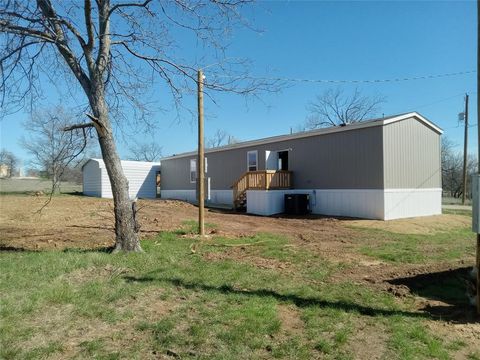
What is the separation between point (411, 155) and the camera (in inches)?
684

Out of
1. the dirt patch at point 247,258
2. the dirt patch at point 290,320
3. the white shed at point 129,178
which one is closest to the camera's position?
the dirt patch at point 290,320

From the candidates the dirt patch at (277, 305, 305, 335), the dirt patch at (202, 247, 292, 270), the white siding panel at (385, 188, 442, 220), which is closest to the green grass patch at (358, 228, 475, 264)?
the dirt patch at (202, 247, 292, 270)

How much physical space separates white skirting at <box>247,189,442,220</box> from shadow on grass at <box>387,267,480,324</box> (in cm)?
917

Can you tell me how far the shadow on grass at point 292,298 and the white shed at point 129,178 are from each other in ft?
77.5

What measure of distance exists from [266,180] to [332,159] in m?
3.18

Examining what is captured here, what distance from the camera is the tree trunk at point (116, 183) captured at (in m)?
7.23

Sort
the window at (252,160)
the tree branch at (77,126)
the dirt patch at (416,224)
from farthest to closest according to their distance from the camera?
the window at (252,160)
the dirt patch at (416,224)
the tree branch at (77,126)

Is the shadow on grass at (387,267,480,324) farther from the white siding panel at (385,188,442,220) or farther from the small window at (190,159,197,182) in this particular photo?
the small window at (190,159,197,182)

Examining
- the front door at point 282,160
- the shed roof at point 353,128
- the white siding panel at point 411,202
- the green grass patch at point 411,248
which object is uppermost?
the shed roof at point 353,128

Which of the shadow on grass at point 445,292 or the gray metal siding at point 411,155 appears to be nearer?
the shadow on grass at point 445,292

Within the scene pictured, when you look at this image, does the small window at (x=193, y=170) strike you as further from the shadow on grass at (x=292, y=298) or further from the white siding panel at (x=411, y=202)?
the shadow on grass at (x=292, y=298)

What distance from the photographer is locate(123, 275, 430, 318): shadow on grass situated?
14.9 ft

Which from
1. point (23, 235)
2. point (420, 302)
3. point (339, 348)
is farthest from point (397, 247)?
point (23, 235)

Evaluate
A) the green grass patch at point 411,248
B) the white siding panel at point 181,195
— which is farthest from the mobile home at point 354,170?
the white siding panel at point 181,195
